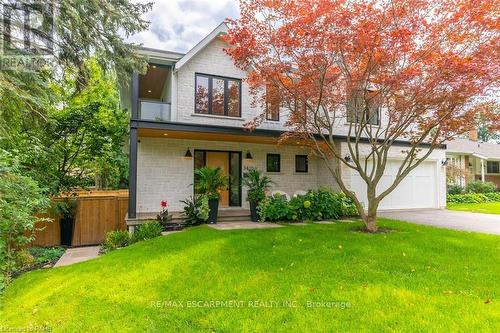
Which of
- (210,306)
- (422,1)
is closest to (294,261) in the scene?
(210,306)

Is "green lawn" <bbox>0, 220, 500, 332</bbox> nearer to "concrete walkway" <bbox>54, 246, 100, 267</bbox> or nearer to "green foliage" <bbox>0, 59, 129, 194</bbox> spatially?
"concrete walkway" <bbox>54, 246, 100, 267</bbox>

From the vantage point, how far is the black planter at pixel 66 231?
9.05 meters

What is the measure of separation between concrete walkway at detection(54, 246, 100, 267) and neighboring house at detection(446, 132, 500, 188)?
2255cm

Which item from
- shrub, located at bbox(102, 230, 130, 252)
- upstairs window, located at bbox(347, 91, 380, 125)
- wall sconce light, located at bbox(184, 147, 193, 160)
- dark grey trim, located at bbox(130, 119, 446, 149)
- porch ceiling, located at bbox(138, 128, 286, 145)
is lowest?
shrub, located at bbox(102, 230, 130, 252)

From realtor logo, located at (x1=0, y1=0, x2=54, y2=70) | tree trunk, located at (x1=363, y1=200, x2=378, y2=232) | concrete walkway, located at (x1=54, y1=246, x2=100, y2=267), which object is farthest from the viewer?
tree trunk, located at (x1=363, y1=200, x2=378, y2=232)

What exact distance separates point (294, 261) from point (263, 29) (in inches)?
226

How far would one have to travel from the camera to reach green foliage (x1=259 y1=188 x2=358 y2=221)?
978 cm

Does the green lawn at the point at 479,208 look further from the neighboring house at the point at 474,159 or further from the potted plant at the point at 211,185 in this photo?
the potted plant at the point at 211,185

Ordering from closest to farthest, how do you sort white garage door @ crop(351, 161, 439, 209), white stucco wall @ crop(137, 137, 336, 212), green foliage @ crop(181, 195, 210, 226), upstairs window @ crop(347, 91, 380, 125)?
upstairs window @ crop(347, 91, 380, 125), green foliage @ crop(181, 195, 210, 226), white stucco wall @ crop(137, 137, 336, 212), white garage door @ crop(351, 161, 439, 209)

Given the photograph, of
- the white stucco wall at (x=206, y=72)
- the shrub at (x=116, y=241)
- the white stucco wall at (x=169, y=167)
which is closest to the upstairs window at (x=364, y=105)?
the white stucco wall at (x=206, y=72)

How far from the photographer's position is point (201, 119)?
11.1 metres

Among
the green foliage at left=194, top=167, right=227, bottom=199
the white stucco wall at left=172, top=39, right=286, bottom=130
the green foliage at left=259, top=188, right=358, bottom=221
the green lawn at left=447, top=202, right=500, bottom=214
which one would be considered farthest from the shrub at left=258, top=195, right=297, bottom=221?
the green lawn at left=447, top=202, right=500, bottom=214

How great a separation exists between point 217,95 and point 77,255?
7.30 m

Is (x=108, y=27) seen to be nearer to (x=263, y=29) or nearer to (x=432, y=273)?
(x=263, y=29)
